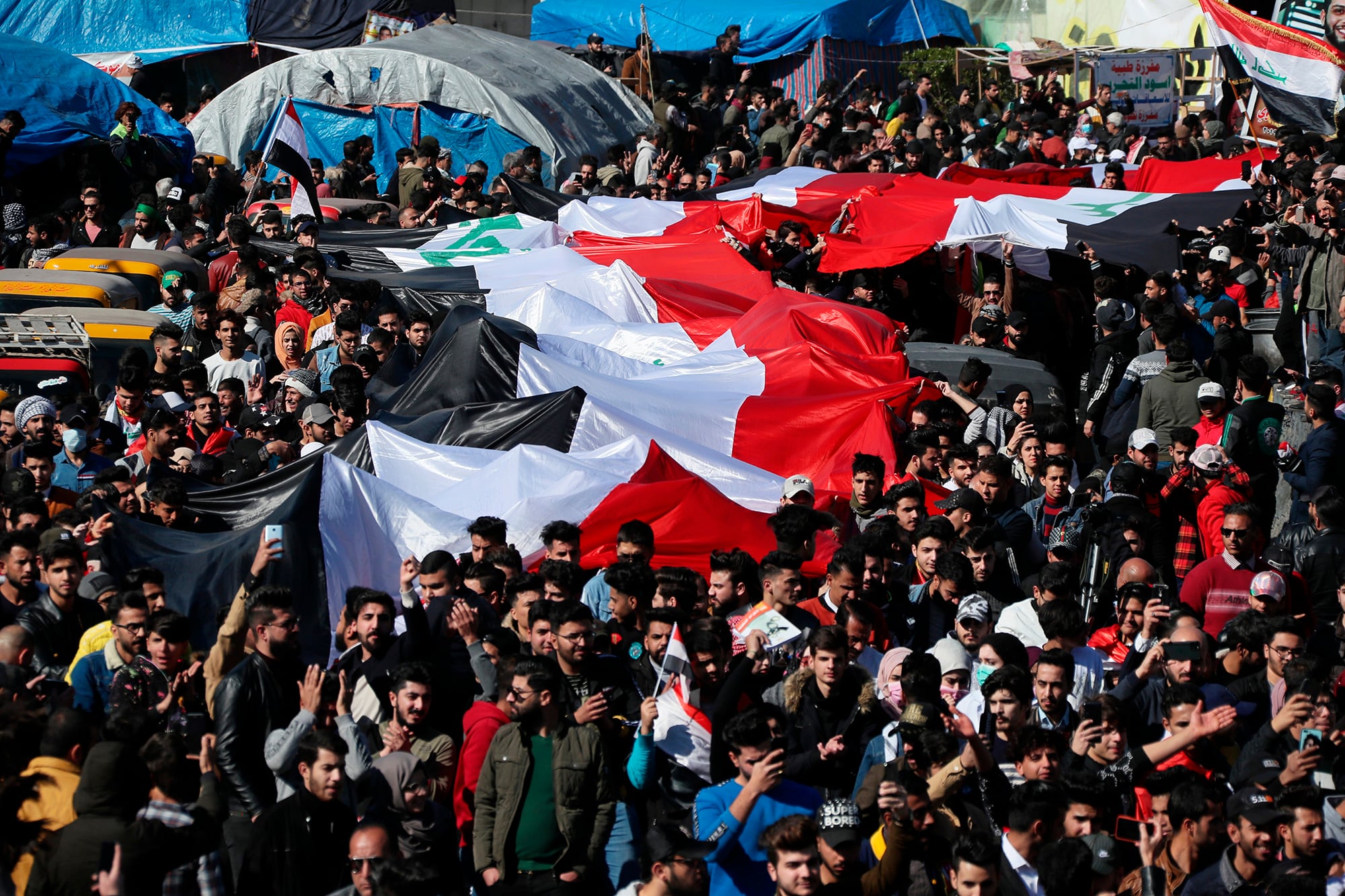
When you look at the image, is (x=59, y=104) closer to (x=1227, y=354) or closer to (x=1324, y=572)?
(x=1227, y=354)

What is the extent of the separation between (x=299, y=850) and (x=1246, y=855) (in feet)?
9.82

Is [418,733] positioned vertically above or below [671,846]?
below

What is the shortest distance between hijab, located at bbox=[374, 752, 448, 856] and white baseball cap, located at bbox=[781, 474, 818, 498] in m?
3.81

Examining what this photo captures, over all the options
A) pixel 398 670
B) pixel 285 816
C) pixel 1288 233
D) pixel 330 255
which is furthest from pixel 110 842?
pixel 1288 233

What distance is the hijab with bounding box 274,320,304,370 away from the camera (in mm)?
11703

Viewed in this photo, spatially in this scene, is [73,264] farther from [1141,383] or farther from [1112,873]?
[1112,873]

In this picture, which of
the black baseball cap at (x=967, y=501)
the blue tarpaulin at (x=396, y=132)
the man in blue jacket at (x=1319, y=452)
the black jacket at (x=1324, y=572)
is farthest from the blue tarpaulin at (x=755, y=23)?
the black jacket at (x=1324, y=572)

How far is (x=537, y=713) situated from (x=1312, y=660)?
3.12 m

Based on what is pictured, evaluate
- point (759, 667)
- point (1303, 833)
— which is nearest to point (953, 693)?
point (759, 667)

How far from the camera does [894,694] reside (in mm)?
6332

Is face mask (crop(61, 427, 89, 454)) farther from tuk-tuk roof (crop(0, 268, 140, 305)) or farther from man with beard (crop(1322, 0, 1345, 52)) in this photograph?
man with beard (crop(1322, 0, 1345, 52))

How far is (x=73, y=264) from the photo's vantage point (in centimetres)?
1373

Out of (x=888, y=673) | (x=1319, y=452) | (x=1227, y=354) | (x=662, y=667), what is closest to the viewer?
(x=662, y=667)

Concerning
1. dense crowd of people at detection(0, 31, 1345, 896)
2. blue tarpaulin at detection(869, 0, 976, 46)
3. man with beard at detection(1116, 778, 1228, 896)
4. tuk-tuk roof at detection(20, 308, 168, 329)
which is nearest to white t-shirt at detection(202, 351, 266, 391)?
dense crowd of people at detection(0, 31, 1345, 896)
